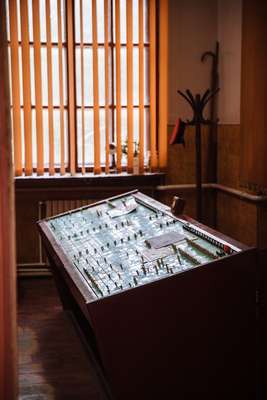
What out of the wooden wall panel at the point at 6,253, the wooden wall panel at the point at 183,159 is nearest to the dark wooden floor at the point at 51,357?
the wooden wall panel at the point at 183,159

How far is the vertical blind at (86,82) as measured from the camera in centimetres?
550

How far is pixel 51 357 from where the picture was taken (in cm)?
380

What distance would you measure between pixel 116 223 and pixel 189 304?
138 centimetres

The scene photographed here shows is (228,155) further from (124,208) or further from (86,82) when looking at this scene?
(124,208)

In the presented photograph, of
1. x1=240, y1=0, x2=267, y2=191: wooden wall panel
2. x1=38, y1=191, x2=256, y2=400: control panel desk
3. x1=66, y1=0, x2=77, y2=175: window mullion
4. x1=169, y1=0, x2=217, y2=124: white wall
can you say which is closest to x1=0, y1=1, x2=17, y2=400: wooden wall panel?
x1=38, y1=191, x2=256, y2=400: control panel desk

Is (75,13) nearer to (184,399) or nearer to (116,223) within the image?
(116,223)

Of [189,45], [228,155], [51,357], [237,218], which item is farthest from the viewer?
[189,45]

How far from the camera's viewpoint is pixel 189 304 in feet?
8.39

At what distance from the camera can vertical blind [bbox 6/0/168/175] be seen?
18.0ft

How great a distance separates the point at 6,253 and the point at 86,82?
462 cm

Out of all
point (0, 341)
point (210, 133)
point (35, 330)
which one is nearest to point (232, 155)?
point (210, 133)

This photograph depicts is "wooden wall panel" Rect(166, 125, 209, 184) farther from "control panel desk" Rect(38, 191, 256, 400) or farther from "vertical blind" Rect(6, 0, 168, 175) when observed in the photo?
"control panel desk" Rect(38, 191, 256, 400)

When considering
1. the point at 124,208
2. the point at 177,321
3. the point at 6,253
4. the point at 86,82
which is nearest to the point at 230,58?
the point at 86,82

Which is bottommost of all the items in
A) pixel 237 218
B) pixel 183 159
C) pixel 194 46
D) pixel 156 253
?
pixel 237 218
